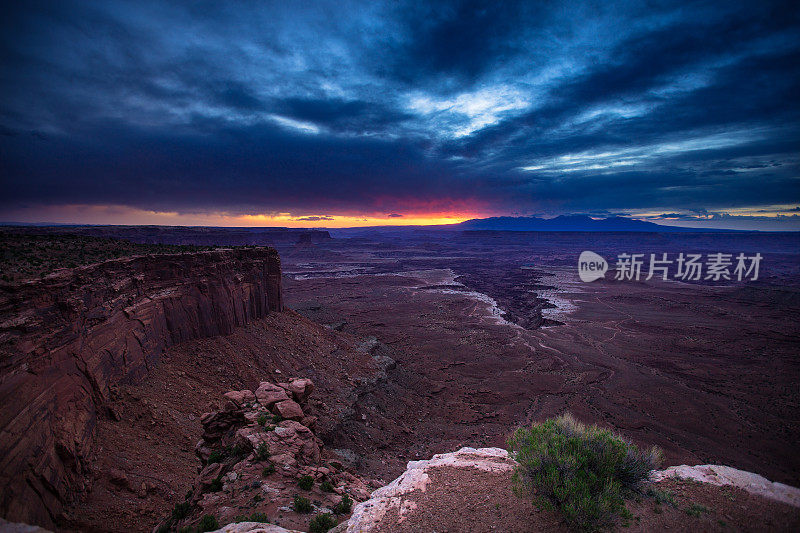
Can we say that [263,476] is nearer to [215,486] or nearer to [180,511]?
[215,486]

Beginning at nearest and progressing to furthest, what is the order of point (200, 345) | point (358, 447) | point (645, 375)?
point (358, 447) → point (200, 345) → point (645, 375)

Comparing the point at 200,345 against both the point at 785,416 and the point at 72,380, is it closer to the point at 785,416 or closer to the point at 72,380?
the point at 72,380

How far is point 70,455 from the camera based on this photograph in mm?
8195

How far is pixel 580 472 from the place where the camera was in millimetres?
6984

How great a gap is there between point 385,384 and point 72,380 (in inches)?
628

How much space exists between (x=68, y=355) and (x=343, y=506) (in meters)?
9.29

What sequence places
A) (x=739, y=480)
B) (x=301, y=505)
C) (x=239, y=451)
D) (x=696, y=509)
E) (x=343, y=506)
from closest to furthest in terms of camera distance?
(x=696, y=509), (x=301, y=505), (x=343, y=506), (x=739, y=480), (x=239, y=451)

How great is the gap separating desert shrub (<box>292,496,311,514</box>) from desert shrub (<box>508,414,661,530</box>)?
5.24 m

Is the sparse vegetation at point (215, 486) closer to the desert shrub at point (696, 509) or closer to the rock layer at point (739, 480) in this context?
the desert shrub at point (696, 509)

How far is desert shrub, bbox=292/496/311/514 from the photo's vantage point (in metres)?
7.65

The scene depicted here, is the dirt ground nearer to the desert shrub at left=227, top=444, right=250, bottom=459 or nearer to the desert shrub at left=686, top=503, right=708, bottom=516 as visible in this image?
the desert shrub at left=686, top=503, right=708, bottom=516

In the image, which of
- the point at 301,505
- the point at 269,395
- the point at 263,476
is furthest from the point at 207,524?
the point at 269,395

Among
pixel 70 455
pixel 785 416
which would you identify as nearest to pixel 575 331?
pixel 785 416

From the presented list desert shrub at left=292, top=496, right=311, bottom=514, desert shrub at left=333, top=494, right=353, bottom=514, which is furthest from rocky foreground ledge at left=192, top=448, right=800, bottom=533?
desert shrub at left=292, top=496, right=311, bottom=514
